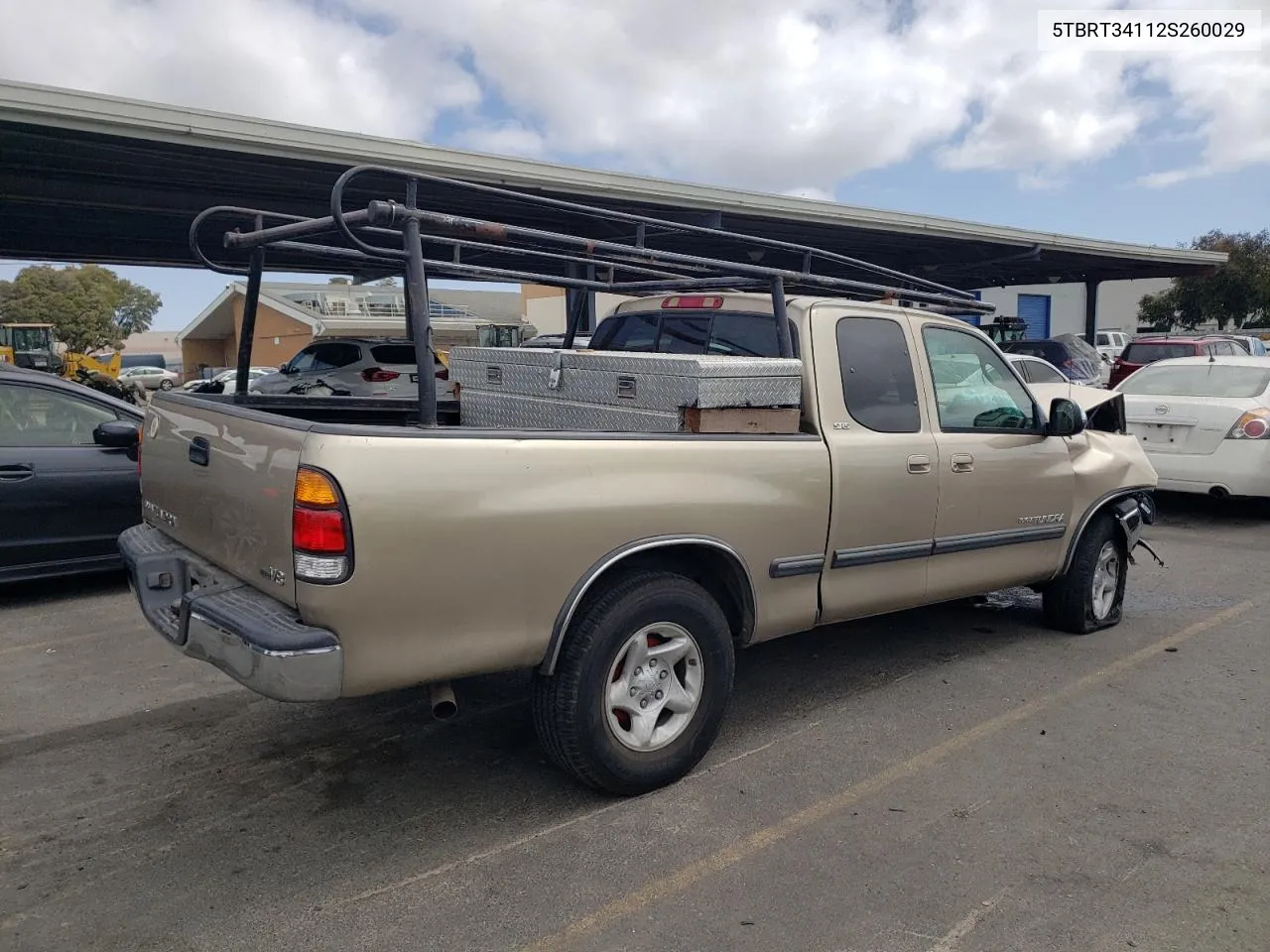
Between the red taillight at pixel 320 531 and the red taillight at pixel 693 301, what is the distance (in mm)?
2534

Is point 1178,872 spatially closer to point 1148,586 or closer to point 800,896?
point 800,896

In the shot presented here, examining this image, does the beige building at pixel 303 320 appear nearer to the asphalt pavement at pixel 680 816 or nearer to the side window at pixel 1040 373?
the side window at pixel 1040 373

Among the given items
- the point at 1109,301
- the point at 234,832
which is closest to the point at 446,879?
the point at 234,832

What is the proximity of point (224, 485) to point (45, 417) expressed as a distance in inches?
150

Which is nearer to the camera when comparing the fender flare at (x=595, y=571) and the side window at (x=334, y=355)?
the fender flare at (x=595, y=571)

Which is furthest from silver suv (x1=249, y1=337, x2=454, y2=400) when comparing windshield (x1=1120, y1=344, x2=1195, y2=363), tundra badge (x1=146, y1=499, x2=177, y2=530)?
windshield (x1=1120, y1=344, x2=1195, y2=363)

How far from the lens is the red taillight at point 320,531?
2924mm

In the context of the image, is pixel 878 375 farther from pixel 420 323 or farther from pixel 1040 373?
pixel 1040 373

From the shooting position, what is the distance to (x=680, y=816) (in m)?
3.59

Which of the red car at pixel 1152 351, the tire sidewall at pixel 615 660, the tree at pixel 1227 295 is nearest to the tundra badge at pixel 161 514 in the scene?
the tire sidewall at pixel 615 660

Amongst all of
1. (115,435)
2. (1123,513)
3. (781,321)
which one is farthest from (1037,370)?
(115,435)

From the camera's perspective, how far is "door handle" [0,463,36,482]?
602 cm

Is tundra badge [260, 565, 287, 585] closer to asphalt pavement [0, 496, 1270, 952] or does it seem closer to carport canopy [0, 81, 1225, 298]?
asphalt pavement [0, 496, 1270, 952]

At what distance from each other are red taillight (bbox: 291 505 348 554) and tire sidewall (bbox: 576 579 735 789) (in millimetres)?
958
